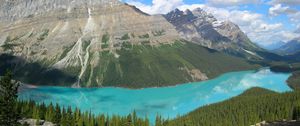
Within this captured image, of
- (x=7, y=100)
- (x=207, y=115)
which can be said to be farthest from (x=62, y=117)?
(x=207, y=115)

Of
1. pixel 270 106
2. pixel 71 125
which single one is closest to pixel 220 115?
pixel 270 106

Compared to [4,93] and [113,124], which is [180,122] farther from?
[4,93]

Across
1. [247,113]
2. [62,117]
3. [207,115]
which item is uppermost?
[62,117]

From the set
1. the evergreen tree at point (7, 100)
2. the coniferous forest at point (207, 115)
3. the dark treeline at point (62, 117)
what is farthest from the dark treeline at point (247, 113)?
the evergreen tree at point (7, 100)

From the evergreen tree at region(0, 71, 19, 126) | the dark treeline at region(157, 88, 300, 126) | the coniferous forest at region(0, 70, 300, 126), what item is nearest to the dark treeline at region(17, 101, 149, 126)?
the coniferous forest at region(0, 70, 300, 126)

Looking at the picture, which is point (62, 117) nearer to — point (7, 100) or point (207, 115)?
point (7, 100)
